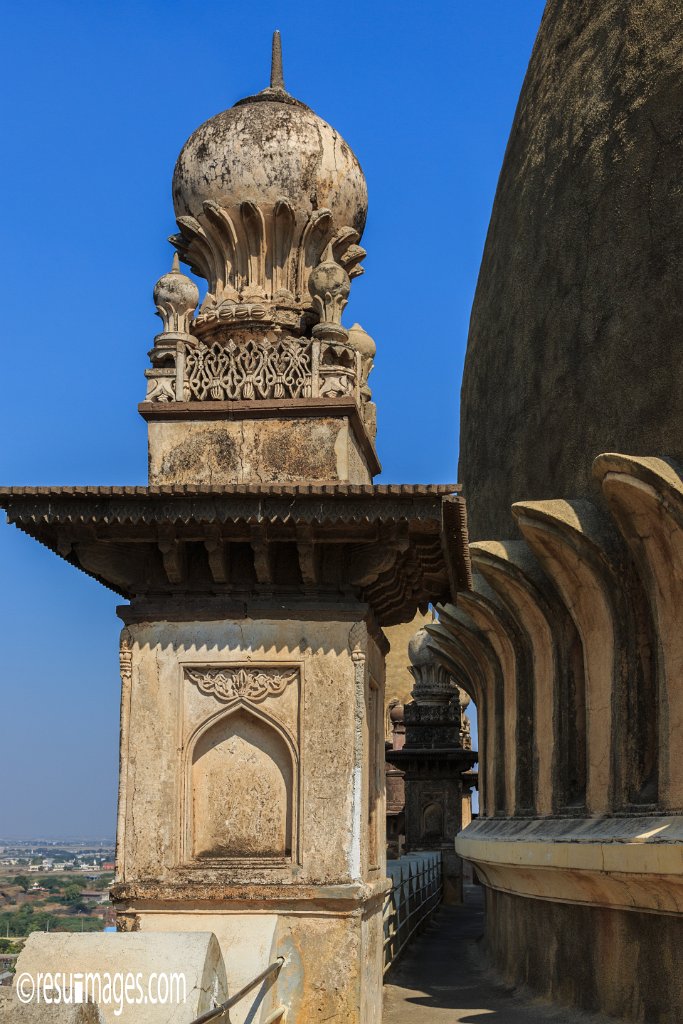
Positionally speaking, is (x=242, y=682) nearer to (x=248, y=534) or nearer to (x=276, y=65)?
(x=248, y=534)

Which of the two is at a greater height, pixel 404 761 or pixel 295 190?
pixel 295 190

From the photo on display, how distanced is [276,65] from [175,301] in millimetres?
3045

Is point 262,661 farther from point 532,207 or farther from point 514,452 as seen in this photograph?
point 532,207

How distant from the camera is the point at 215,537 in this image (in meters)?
9.34

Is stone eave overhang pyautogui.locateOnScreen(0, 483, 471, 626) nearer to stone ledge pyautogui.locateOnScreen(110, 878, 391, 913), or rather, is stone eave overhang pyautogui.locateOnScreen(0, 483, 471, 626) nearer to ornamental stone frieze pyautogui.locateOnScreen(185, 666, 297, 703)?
ornamental stone frieze pyautogui.locateOnScreen(185, 666, 297, 703)

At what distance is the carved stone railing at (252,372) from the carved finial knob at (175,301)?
25cm

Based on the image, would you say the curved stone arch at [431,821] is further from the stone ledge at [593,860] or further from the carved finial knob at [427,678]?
the stone ledge at [593,860]

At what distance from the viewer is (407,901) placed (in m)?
17.6

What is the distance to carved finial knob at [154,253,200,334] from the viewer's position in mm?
10648

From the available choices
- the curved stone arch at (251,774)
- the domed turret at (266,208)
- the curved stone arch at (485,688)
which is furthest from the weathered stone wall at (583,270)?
the curved stone arch at (251,774)

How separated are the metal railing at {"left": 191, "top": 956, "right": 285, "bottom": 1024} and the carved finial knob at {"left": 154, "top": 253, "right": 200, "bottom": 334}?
189 inches

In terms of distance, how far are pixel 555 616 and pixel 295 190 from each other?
5.59 meters

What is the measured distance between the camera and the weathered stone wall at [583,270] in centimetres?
1405

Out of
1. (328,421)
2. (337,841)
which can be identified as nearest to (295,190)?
(328,421)
